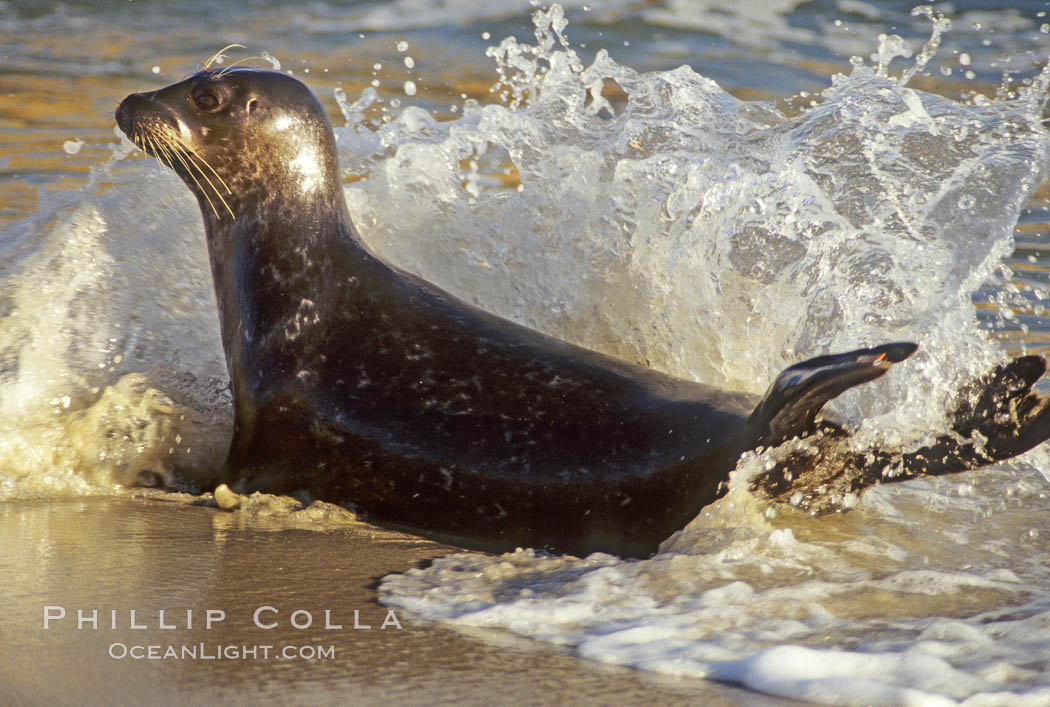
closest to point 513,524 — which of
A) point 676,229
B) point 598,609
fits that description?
point 598,609

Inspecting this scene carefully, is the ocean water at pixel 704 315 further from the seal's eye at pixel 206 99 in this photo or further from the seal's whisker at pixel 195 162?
the seal's eye at pixel 206 99

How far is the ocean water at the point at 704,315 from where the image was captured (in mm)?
2594

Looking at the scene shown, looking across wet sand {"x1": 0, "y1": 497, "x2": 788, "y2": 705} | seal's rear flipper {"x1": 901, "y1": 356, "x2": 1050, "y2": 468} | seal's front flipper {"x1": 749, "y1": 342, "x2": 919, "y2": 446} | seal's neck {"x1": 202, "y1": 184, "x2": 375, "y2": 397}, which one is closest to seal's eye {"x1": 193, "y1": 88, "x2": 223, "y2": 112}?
seal's neck {"x1": 202, "y1": 184, "x2": 375, "y2": 397}

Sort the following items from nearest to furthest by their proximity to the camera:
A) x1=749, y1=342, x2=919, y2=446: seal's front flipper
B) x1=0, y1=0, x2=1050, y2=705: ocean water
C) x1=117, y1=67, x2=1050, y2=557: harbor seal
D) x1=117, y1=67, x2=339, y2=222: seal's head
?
x1=0, y1=0, x2=1050, y2=705: ocean water, x1=749, y1=342, x2=919, y2=446: seal's front flipper, x1=117, y1=67, x2=1050, y2=557: harbor seal, x1=117, y1=67, x2=339, y2=222: seal's head

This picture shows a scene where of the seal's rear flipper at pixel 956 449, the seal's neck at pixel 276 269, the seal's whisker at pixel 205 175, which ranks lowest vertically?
the seal's rear flipper at pixel 956 449

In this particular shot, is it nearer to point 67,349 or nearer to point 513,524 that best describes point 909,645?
point 513,524

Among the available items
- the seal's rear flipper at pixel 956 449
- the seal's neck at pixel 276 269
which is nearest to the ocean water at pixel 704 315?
the seal's rear flipper at pixel 956 449

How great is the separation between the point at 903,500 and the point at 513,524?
4.22 feet

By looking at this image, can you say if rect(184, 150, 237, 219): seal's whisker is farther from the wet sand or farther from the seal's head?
the wet sand

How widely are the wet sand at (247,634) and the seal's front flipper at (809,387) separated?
3.00ft

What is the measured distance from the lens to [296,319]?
364cm

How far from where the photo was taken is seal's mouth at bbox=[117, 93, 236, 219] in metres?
3.90

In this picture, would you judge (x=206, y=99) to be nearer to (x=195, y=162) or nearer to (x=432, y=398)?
(x=195, y=162)

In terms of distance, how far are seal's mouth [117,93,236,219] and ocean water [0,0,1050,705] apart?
0.66 metres
